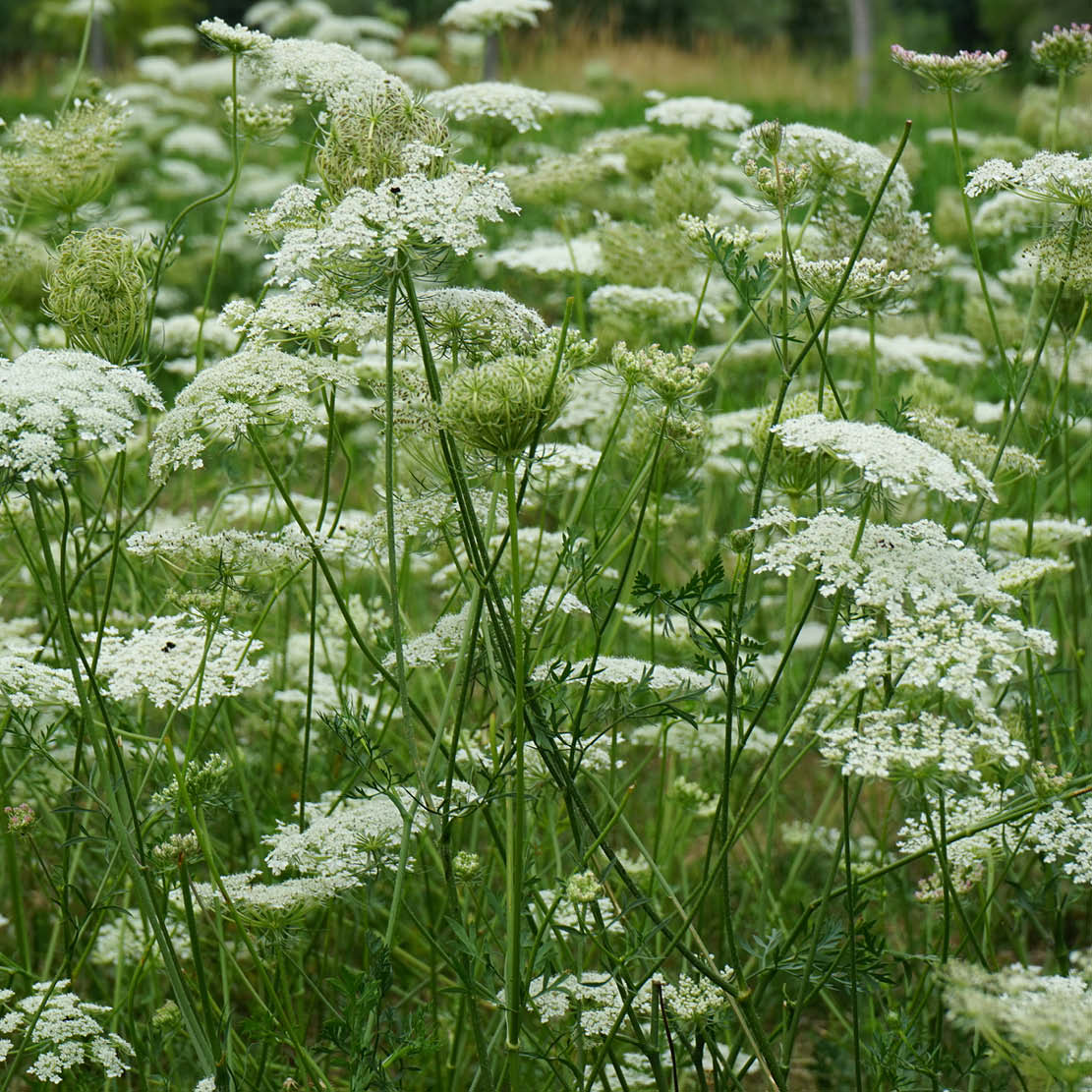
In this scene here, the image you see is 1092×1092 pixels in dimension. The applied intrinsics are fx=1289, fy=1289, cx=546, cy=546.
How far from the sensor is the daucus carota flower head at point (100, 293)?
2.51 meters

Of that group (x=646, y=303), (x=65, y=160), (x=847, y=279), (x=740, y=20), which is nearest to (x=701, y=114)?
(x=646, y=303)

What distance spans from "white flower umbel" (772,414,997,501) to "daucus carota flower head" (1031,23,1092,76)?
1576 mm

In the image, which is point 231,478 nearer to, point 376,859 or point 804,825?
point 376,859

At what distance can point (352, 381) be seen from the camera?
2.46 metres


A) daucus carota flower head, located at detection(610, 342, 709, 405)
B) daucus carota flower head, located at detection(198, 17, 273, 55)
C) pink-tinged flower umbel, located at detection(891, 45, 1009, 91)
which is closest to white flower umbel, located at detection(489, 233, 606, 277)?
daucus carota flower head, located at detection(198, 17, 273, 55)

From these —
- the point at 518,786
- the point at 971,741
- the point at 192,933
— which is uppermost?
the point at 971,741

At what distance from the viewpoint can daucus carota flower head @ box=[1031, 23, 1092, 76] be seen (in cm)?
320

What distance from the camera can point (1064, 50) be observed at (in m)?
3.22

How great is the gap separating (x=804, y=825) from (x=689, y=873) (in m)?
0.40

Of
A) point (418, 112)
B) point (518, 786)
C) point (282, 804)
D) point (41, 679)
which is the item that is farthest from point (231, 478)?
point (518, 786)

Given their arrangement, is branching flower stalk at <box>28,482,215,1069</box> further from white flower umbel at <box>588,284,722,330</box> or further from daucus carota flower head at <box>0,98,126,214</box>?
white flower umbel at <box>588,284,722,330</box>

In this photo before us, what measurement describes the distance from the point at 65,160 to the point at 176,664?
142 centimetres

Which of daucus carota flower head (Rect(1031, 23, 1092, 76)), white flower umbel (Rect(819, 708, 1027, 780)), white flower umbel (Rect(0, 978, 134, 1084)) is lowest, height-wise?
white flower umbel (Rect(0, 978, 134, 1084))

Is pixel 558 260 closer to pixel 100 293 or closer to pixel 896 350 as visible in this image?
pixel 896 350
